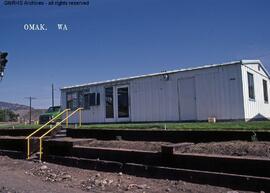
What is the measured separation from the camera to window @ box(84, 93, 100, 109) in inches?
977

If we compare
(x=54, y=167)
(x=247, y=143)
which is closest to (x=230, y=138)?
(x=247, y=143)

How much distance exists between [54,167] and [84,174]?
2.32 meters

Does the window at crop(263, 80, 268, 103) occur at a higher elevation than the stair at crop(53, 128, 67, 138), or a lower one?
higher

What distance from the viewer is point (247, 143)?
1056 centimetres

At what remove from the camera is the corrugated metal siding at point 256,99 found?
18750 mm

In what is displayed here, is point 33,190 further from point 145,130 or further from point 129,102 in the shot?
point 129,102

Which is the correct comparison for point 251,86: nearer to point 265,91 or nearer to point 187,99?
point 187,99

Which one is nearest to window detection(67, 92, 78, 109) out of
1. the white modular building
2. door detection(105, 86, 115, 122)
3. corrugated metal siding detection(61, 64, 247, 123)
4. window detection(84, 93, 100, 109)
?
the white modular building

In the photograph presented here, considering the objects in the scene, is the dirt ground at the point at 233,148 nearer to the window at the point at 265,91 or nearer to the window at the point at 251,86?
the window at the point at 251,86

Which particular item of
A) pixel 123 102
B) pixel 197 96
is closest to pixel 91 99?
pixel 123 102

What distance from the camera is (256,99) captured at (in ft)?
67.2

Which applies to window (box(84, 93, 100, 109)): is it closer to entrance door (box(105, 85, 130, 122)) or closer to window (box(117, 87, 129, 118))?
entrance door (box(105, 85, 130, 122))

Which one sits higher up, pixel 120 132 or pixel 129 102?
pixel 129 102

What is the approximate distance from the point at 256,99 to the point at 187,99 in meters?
3.52
